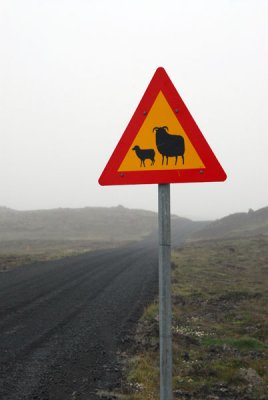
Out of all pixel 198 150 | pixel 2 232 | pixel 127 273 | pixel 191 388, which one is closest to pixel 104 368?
pixel 191 388

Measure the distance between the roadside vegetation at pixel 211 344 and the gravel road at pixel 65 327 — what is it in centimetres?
61

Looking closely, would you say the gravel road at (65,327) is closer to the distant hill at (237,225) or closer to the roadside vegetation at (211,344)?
the roadside vegetation at (211,344)

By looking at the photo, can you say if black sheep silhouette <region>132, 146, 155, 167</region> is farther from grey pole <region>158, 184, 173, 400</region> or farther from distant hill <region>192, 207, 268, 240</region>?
distant hill <region>192, 207, 268, 240</region>

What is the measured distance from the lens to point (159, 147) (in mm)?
3221

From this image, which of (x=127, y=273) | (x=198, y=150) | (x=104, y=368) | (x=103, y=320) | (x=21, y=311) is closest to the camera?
(x=198, y=150)

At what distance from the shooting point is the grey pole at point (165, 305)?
302 cm

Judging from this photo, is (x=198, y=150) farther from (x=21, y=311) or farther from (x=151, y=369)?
(x=21, y=311)

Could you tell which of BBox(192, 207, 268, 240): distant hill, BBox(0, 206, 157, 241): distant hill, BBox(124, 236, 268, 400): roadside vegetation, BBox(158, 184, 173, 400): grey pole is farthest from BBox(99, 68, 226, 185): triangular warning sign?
BBox(0, 206, 157, 241): distant hill

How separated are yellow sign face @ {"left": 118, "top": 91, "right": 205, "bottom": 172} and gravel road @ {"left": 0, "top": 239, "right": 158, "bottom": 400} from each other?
4.63 m

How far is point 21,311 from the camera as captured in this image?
1282 centimetres

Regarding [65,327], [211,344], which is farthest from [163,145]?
[65,327]

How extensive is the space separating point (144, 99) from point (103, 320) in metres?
9.77

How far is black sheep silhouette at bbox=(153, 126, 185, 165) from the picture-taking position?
10.5ft

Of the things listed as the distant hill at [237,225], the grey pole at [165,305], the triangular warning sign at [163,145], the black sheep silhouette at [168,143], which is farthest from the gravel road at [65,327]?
the distant hill at [237,225]
